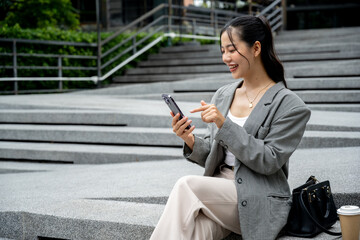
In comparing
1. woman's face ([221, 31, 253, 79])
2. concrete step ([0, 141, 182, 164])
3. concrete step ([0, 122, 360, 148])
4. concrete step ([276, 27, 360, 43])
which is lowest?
concrete step ([0, 141, 182, 164])

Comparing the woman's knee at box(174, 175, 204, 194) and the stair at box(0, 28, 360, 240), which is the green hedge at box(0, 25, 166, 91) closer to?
the stair at box(0, 28, 360, 240)

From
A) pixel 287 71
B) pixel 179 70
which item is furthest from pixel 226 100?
pixel 179 70

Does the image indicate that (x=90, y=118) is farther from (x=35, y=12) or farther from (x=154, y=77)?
(x=35, y=12)

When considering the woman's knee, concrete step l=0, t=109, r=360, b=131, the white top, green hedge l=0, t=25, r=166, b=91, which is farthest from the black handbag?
green hedge l=0, t=25, r=166, b=91

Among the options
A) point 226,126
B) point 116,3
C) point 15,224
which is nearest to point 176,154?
point 15,224

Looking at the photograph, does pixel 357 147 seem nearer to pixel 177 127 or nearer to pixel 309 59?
pixel 177 127

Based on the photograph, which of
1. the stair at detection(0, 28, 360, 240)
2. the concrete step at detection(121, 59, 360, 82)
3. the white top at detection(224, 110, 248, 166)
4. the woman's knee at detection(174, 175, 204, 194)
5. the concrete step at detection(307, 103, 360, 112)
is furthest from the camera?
the concrete step at detection(121, 59, 360, 82)

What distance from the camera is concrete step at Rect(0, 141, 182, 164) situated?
558cm

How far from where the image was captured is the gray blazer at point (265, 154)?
7.91 ft

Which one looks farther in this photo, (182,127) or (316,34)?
(316,34)

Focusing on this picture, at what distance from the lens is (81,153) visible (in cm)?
583

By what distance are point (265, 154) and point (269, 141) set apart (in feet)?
0.33

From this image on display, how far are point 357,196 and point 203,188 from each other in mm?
1259

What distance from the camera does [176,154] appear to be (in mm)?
5496
